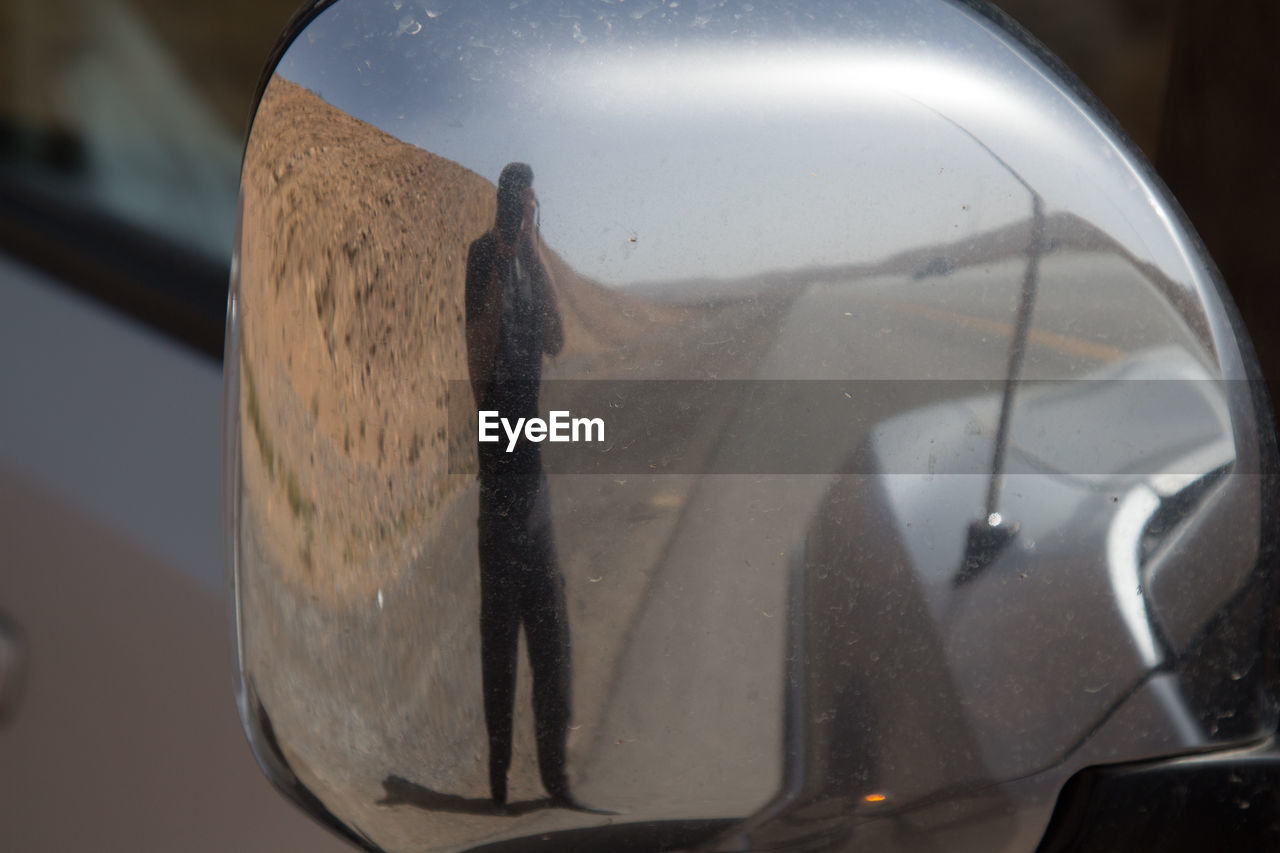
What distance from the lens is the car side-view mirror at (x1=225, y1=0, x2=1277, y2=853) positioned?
461 millimetres

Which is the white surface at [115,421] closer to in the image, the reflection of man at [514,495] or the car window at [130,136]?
the car window at [130,136]

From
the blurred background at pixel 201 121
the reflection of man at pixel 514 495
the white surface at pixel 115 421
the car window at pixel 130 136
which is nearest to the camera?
the reflection of man at pixel 514 495

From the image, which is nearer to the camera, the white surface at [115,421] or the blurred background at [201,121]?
the blurred background at [201,121]

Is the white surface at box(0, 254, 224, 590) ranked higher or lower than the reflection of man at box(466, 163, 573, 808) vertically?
lower

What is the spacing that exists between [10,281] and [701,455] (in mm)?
1766

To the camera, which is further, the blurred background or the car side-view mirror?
the blurred background

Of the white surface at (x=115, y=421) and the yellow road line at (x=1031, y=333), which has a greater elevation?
the yellow road line at (x=1031, y=333)

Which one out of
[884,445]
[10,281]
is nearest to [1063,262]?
[884,445]

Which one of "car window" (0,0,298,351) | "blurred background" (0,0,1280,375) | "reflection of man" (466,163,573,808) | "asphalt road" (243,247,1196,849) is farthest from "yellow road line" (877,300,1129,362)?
"car window" (0,0,298,351)

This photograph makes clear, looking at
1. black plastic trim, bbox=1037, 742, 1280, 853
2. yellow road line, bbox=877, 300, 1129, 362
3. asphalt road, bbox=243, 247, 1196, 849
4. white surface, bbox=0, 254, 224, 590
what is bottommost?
white surface, bbox=0, 254, 224, 590

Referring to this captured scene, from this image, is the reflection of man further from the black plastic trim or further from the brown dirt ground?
the black plastic trim

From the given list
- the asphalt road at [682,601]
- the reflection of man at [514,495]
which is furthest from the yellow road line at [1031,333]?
the reflection of man at [514,495]

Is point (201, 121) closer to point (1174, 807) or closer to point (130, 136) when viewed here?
point (130, 136)

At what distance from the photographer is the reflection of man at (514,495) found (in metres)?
0.46
